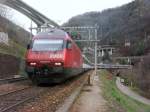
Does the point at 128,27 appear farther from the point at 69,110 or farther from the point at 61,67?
the point at 69,110

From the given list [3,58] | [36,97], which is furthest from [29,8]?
[36,97]

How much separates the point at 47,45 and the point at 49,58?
120 cm

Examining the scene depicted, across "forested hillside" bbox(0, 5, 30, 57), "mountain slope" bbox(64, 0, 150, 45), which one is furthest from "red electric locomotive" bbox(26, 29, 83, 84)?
"mountain slope" bbox(64, 0, 150, 45)

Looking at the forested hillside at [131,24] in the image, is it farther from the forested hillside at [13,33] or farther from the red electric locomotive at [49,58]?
the red electric locomotive at [49,58]

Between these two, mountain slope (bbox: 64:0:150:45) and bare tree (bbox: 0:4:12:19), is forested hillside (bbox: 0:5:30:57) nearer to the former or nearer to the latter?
bare tree (bbox: 0:4:12:19)

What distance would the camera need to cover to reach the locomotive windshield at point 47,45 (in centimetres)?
2592

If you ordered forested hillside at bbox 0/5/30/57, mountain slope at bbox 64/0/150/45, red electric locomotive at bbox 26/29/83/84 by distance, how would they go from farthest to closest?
1. mountain slope at bbox 64/0/150/45
2. forested hillside at bbox 0/5/30/57
3. red electric locomotive at bbox 26/29/83/84

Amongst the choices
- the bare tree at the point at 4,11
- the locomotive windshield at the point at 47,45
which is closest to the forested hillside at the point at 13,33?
the bare tree at the point at 4,11

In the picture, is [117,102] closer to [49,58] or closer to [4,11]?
[49,58]

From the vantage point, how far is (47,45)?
85.9ft

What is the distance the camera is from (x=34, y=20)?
5394 centimetres

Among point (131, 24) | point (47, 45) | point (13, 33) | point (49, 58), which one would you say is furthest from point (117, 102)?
point (131, 24)

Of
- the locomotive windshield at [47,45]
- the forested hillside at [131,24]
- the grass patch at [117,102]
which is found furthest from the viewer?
the forested hillside at [131,24]

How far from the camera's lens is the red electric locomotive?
82.2 feet
